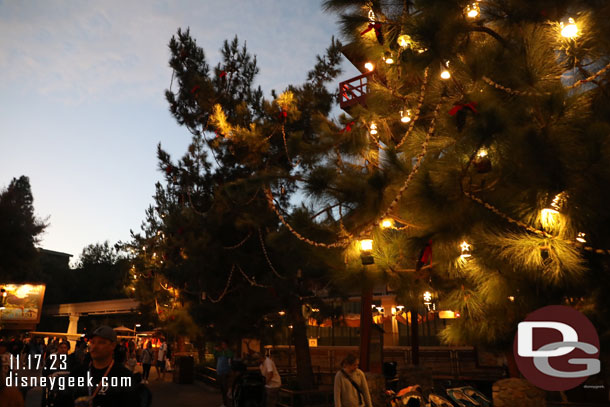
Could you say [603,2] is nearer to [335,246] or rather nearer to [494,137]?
[494,137]

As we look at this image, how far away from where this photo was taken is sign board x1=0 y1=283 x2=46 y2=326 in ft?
116

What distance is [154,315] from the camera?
30203 mm

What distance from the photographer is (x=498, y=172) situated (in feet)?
19.0

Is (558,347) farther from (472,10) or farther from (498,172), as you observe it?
(472,10)

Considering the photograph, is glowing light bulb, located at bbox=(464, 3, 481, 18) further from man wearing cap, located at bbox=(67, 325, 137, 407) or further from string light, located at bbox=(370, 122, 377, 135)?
man wearing cap, located at bbox=(67, 325, 137, 407)

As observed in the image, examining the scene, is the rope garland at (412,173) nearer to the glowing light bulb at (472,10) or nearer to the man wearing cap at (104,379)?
the glowing light bulb at (472,10)

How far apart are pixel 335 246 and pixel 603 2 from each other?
4.99 meters

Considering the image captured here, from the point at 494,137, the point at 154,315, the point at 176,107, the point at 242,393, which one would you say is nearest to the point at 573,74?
the point at 494,137

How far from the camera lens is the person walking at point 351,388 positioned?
19.9 ft

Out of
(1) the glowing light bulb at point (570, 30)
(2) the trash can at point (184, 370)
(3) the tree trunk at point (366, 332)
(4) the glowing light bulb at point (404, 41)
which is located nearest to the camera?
(1) the glowing light bulb at point (570, 30)

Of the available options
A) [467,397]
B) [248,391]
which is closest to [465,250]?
[467,397]

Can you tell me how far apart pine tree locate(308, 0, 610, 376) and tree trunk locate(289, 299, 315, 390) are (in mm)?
6975

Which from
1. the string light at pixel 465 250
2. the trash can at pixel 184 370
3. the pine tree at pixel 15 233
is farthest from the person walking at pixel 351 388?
the pine tree at pixel 15 233

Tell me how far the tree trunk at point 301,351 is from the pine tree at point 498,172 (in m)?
6.97
